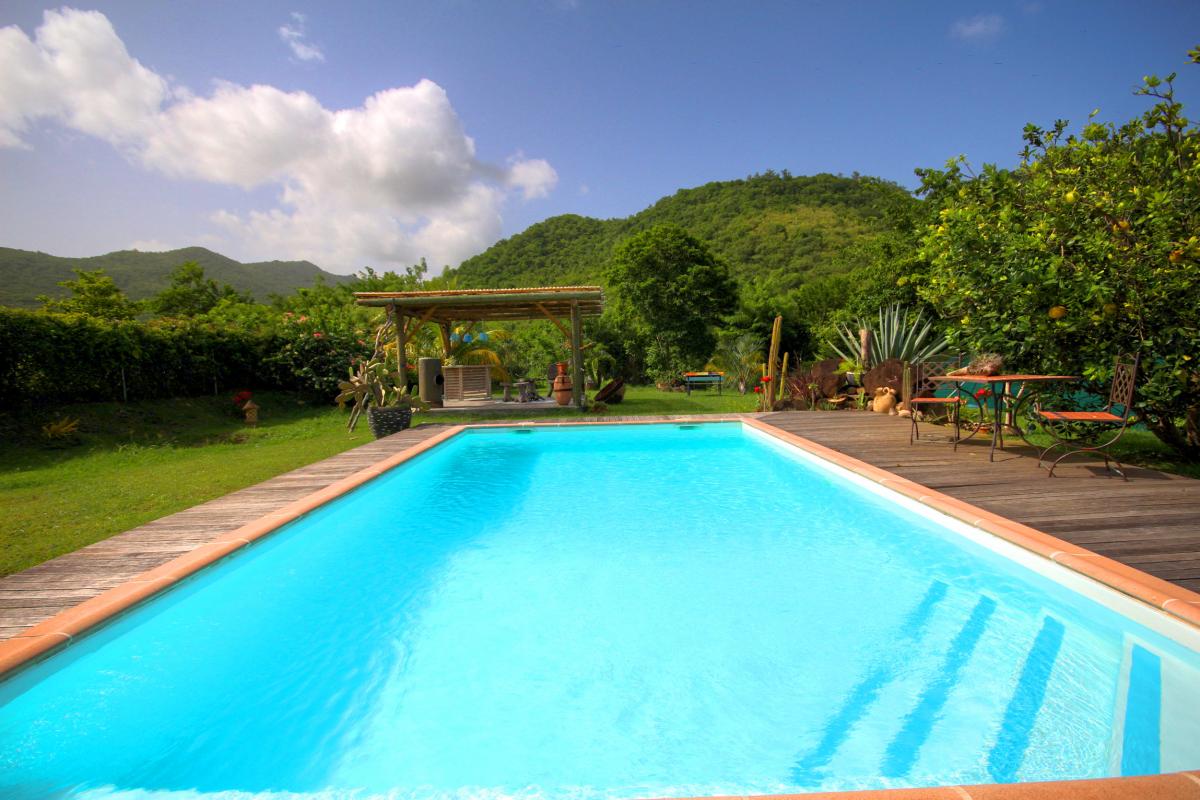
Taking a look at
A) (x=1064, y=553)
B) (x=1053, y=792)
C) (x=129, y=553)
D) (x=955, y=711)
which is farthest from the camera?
(x=129, y=553)

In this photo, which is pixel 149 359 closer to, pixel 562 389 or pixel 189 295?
pixel 562 389

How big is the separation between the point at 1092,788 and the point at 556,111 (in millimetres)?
16236

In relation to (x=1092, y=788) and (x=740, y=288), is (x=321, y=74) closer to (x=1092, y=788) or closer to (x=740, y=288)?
(x=1092, y=788)

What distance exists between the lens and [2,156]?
10.9 m

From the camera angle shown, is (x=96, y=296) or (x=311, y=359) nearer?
(x=311, y=359)

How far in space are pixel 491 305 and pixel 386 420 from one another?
14.8 ft

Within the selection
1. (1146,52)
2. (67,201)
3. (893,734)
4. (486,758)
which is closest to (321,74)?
(67,201)

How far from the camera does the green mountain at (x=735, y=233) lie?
30.6m

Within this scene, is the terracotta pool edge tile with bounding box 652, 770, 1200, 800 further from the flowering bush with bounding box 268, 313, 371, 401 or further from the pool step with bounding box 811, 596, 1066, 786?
the flowering bush with bounding box 268, 313, 371, 401

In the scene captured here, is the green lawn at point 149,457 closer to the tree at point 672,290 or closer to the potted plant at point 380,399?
the potted plant at point 380,399

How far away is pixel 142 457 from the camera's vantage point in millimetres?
7508

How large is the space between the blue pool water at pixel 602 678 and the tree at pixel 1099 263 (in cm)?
283

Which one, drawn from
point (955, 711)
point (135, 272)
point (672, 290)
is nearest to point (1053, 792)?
point (955, 711)

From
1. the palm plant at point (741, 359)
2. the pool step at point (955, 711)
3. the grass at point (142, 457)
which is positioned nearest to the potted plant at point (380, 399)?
the grass at point (142, 457)
